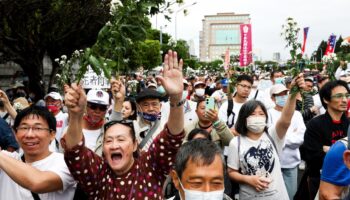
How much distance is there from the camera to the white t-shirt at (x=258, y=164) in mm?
3814

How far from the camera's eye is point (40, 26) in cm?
1706

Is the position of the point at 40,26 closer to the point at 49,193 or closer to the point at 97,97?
the point at 97,97

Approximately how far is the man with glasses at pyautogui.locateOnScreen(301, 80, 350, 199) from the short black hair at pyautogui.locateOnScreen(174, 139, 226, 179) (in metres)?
2.04

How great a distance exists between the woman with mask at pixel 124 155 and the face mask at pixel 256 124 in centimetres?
139

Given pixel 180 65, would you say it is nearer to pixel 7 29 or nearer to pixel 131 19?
pixel 131 19

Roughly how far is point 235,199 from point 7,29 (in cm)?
1404

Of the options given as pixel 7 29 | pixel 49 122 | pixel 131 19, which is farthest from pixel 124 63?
pixel 7 29

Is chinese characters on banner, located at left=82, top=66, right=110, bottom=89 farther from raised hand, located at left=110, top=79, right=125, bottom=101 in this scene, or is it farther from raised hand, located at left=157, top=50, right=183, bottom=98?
raised hand, located at left=157, top=50, right=183, bottom=98

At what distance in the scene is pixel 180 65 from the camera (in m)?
2.72

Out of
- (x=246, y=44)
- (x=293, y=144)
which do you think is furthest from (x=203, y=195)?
(x=246, y=44)

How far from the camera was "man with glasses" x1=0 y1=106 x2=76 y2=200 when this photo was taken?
2.78m

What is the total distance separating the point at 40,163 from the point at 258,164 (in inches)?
72.2

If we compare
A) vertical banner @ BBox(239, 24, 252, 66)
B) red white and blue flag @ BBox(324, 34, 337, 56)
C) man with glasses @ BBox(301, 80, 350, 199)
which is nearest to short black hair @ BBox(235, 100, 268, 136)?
man with glasses @ BBox(301, 80, 350, 199)

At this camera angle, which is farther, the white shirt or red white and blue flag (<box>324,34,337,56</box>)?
red white and blue flag (<box>324,34,337,56</box>)
